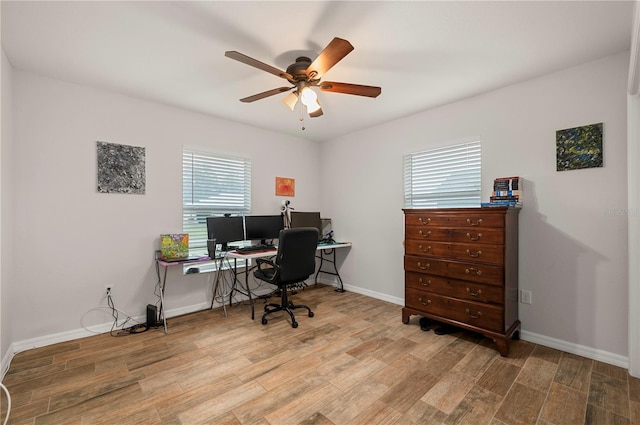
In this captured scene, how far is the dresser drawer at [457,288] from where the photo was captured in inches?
97.1

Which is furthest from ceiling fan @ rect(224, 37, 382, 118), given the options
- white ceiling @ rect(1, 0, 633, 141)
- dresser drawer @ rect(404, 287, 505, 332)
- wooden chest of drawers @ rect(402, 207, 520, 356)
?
dresser drawer @ rect(404, 287, 505, 332)

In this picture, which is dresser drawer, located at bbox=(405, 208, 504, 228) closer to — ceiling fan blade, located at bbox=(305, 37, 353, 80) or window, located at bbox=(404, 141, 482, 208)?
window, located at bbox=(404, 141, 482, 208)

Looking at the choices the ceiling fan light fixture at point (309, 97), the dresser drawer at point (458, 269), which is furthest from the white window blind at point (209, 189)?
the dresser drawer at point (458, 269)

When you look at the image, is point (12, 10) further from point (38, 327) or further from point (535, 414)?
point (535, 414)

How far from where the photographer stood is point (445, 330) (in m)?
2.89

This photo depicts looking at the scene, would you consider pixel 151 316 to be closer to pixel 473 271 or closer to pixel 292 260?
pixel 292 260

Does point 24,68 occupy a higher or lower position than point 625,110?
higher

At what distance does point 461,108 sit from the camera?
10.5ft

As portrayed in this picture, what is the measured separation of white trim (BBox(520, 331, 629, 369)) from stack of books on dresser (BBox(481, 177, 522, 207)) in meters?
1.27

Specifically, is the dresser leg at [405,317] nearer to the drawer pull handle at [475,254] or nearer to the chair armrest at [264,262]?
the drawer pull handle at [475,254]

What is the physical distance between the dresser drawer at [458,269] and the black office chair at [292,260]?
3.63ft

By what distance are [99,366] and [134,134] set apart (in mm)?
2308

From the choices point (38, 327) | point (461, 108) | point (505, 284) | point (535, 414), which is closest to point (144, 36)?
point (38, 327)

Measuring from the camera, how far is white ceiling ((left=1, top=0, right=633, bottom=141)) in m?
1.77
